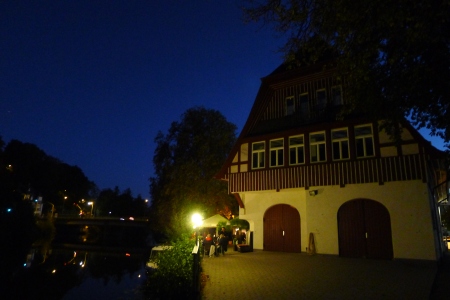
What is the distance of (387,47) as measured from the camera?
813 centimetres

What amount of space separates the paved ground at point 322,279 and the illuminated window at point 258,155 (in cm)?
605

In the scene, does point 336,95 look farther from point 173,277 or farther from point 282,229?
point 173,277

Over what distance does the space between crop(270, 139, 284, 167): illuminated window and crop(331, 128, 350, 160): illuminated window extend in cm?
290

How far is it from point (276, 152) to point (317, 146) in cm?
240

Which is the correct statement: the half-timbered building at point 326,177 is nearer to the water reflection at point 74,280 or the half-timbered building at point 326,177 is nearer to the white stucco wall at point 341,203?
the white stucco wall at point 341,203

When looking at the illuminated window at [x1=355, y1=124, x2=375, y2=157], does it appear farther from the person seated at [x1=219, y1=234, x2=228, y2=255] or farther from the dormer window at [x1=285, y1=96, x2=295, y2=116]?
the person seated at [x1=219, y1=234, x2=228, y2=255]

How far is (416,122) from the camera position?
9.51 m

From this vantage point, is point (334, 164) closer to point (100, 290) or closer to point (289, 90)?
point (289, 90)

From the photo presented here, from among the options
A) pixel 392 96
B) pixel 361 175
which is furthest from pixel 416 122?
pixel 361 175

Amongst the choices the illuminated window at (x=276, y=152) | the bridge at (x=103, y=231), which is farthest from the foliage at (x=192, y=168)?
the bridge at (x=103, y=231)

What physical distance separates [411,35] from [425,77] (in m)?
1.61

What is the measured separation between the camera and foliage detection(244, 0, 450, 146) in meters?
6.79

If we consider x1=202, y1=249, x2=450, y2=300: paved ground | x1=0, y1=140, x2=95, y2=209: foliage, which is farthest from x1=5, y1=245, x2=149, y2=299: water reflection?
x1=0, y1=140, x2=95, y2=209: foliage

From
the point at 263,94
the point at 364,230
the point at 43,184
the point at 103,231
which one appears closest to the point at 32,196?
the point at 43,184
